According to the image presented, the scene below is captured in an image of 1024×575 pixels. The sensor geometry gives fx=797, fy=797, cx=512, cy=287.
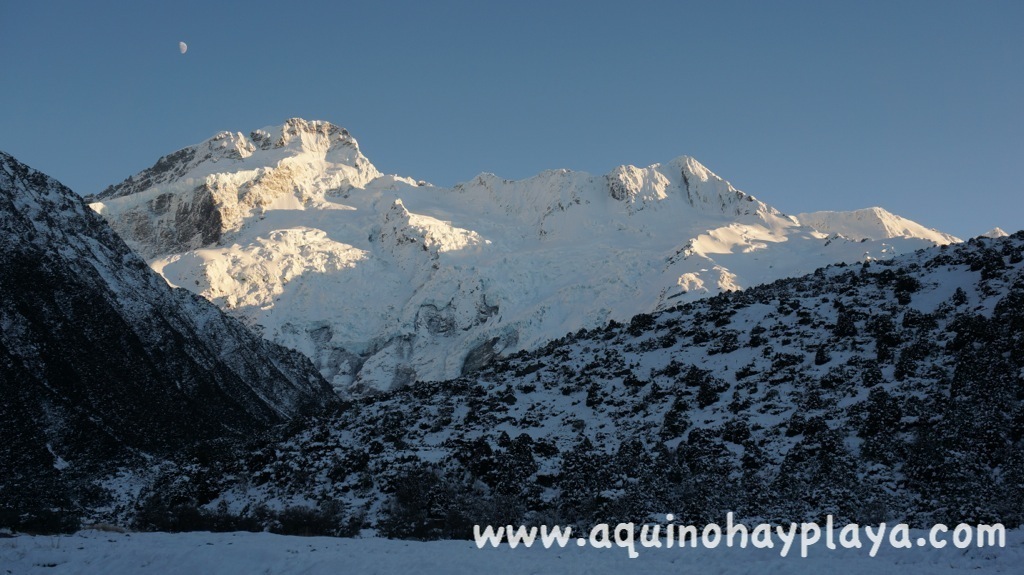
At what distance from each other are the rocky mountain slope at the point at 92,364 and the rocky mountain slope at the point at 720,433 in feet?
45.3

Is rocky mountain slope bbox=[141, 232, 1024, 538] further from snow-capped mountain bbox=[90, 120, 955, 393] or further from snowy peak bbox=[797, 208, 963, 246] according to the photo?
snowy peak bbox=[797, 208, 963, 246]

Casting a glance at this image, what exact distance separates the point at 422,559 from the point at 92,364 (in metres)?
52.9

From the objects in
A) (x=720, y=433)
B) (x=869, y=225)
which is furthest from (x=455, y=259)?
(x=720, y=433)

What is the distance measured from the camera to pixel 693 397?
4650 centimetres

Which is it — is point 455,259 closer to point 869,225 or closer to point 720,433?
point 869,225

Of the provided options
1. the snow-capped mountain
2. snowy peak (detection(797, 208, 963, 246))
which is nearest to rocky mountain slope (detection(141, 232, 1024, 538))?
the snow-capped mountain

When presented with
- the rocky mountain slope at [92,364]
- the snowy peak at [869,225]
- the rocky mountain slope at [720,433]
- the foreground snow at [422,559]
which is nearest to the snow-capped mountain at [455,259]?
the snowy peak at [869,225]

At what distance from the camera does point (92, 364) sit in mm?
66375

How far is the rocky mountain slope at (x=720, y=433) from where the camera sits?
33031 millimetres

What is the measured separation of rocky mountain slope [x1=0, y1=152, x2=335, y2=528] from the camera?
55719 millimetres

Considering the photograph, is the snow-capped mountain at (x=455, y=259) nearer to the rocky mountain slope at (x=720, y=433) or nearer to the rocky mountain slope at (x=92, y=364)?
the rocky mountain slope at (x=92, y=364)

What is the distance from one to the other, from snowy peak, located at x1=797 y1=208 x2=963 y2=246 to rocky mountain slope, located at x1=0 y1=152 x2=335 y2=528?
12568 centimetres

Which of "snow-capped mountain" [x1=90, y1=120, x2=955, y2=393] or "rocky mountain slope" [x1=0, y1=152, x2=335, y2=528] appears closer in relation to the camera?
"rocky mountain slope" [x1=0, y1=152, x2=335, y2=528]

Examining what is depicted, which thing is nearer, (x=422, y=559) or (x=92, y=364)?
(x=422, y=559)
